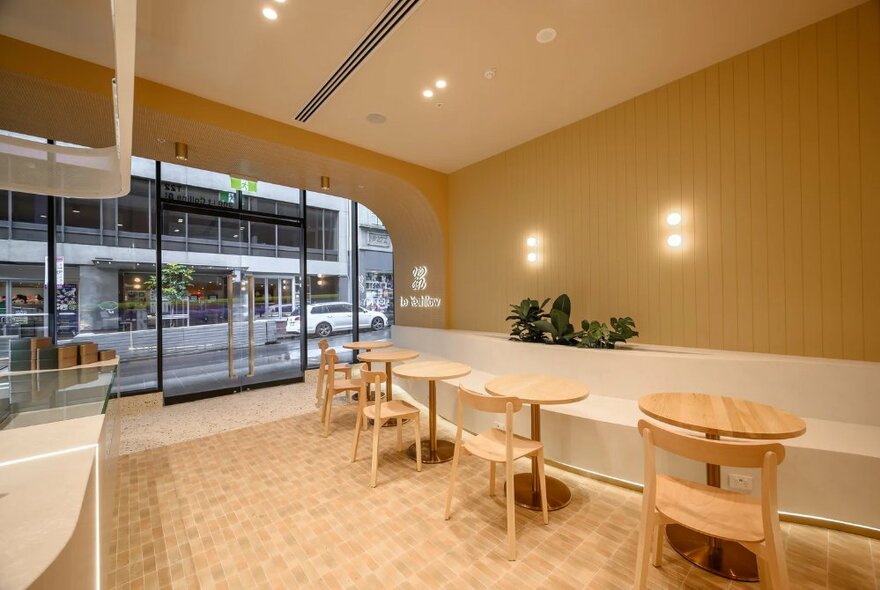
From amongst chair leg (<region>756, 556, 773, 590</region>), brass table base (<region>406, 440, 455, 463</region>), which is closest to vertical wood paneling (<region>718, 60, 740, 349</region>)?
chair leg (<region>756, 556, 773, 590</region>)

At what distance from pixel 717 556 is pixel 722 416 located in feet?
2.72

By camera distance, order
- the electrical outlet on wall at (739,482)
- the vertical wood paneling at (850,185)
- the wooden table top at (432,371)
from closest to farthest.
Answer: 1. the electrical outlet on wall at (739,482)
2. the vertical wood paneling at (850,185)
3. the wooden table top at (432,371)

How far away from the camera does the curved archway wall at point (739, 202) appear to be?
2.85m

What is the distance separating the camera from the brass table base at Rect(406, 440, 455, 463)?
351 centimetres

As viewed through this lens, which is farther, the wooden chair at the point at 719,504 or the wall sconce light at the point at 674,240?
the wall sconce light at the point at 674,240

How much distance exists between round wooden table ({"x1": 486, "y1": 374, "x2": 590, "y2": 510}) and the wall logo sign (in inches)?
144

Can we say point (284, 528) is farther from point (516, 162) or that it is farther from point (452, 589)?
point (516, 162)

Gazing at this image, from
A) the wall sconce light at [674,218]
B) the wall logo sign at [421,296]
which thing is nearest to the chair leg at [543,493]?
the wall sconce light at [674,218]

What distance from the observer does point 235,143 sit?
432 cm

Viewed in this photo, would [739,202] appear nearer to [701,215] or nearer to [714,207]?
[714,207]

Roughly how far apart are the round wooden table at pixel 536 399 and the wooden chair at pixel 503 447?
0.65ft

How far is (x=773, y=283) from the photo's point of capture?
319cm

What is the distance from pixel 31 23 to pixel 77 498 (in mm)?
3892

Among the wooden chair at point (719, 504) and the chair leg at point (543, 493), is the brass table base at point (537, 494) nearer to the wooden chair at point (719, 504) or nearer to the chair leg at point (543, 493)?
the chair leg at point (543, 493)
